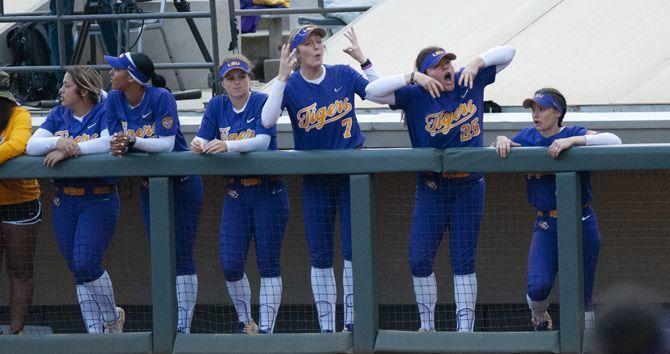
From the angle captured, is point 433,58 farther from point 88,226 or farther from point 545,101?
point 88,226

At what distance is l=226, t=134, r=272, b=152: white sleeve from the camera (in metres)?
4.92

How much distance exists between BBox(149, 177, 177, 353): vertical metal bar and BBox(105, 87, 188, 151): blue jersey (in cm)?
46

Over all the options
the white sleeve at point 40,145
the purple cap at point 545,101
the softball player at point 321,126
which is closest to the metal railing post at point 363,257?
the softball player at point 321,126

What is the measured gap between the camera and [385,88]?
503cm

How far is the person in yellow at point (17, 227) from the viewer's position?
17.7ft

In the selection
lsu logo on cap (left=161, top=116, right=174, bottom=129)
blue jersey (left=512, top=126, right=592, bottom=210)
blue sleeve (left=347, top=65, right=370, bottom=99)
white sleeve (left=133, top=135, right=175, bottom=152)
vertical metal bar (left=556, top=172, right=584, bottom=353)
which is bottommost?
vertical metal bar (left=556, top=172, right=584, bottom=353)

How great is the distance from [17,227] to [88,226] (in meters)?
0.46

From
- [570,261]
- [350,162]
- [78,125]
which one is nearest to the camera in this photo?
[570,261]

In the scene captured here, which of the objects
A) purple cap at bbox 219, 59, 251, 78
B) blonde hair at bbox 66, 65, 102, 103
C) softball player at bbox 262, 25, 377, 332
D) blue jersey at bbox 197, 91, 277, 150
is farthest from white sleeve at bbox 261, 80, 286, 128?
blonde hair at bbox 66, 65, 102, 103

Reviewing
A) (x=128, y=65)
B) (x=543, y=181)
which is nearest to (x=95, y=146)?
(x=128, y=65)

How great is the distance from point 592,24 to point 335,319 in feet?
11.4

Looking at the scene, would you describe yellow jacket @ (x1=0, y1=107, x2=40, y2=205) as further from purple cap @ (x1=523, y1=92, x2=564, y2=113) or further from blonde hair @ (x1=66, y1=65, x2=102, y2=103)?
purple cap @ (x1=523, y1=92, x2=564, y2=113)

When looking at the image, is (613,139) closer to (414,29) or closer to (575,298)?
(575,298)

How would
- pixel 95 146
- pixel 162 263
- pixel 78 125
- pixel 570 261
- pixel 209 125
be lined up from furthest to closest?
pixel 78 125 < pixel 209 125 < pixel 95 146 < pixel 162 263 < pixel 570 261
